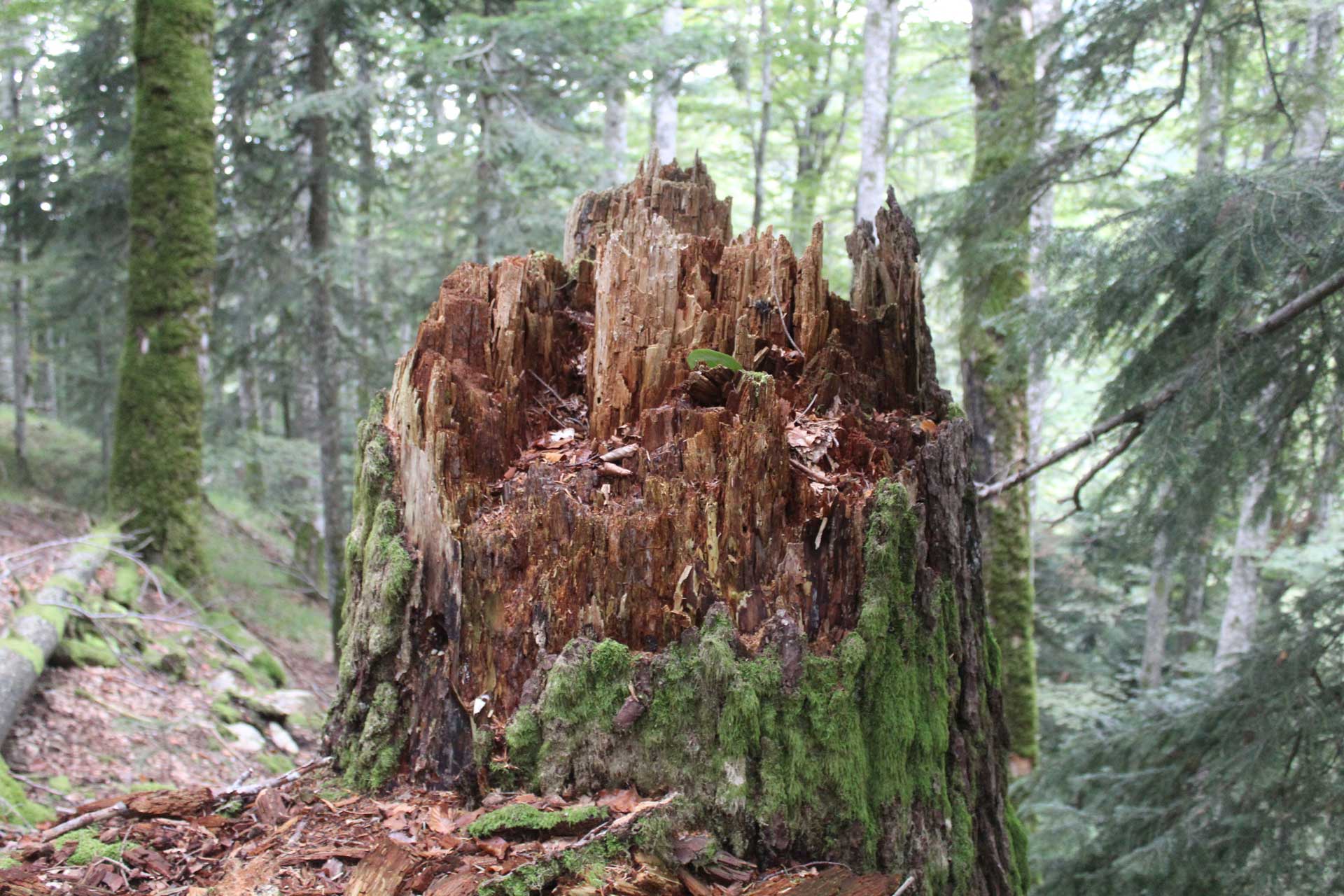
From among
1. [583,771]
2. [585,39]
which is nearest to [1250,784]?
[583,771]

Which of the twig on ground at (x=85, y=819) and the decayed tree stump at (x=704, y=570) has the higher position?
the decayed tree stump at (x=704, y=570)

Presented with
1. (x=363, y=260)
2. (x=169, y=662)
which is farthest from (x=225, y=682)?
(x=363, y=260)

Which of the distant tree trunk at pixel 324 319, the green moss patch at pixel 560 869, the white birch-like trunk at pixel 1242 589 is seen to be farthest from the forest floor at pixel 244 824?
the white birch-like trunk at pixel 1242 589

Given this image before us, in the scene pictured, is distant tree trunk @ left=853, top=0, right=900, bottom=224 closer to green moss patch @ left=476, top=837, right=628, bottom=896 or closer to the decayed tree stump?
the decayed tree stump

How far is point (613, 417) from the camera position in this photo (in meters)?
2.44

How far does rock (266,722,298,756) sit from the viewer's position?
20.1 ft

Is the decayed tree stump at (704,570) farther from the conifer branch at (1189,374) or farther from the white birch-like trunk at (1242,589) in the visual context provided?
the white birch-like trunk at (1242,589)

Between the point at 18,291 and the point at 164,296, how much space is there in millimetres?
9851

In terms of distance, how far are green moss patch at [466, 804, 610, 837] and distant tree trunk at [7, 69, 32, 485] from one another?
12973mm

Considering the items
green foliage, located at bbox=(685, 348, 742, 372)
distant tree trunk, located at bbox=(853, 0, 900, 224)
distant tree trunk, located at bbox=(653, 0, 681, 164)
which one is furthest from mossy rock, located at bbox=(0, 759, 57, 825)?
distant tree trunk, located at bbox=(853, 0, 900, 224)

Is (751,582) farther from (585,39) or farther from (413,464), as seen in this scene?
(585,39)

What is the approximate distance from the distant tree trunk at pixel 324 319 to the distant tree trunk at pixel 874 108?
21.4 ft

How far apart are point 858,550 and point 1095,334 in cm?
234

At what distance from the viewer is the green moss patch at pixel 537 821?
1.85m
